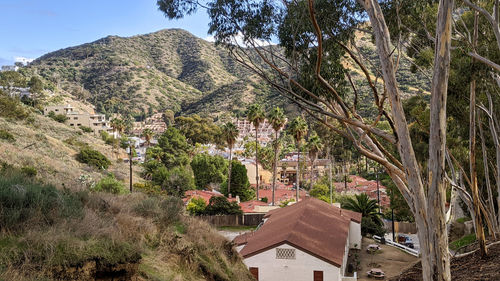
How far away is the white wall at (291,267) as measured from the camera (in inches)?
858

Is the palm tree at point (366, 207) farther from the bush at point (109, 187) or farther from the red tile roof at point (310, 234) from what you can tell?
the bush at point (109, 187)

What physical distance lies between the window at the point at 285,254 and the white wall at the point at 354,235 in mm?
9967

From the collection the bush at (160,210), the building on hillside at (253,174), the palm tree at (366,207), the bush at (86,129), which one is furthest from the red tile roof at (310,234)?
the bush at (86,129)

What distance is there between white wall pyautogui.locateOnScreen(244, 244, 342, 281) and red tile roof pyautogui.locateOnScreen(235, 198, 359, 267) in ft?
0.91

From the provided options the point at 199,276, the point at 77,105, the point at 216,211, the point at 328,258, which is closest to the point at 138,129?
the point at 77,105

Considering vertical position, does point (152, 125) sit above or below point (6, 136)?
above

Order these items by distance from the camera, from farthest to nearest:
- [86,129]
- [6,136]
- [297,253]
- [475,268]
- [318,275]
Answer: [86,129], [6,136], [297,253], [318,275], [475,268]

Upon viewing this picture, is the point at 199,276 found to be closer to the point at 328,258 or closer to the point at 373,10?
the point at 373,10

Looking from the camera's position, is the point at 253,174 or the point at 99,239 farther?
the point at 253,174

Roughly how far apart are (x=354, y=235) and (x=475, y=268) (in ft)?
56.9

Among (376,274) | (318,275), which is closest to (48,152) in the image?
(318,275)

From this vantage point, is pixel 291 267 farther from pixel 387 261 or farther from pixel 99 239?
pixel 99 239

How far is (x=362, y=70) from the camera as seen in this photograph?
13.1 m

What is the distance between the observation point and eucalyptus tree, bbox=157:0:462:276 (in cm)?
1000
